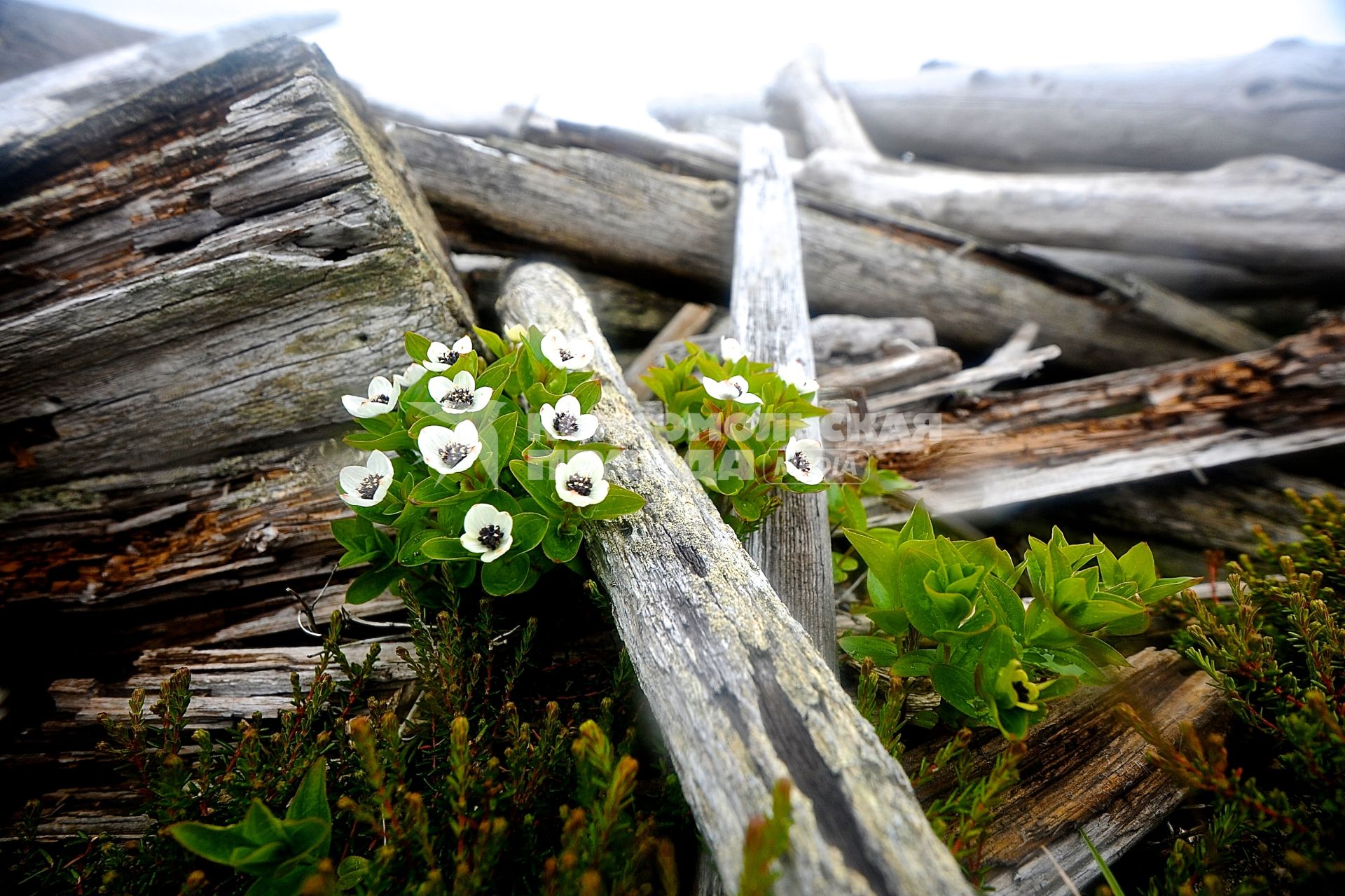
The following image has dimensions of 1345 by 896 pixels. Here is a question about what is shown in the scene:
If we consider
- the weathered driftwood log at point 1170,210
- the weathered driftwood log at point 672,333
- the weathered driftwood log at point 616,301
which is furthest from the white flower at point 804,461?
the weathered driftwood log at point 1170,210

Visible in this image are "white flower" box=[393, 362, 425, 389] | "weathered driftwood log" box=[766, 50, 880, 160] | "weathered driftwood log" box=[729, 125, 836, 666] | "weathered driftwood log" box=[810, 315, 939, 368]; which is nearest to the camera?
"white flower" box=[393, 362, 425, 389]

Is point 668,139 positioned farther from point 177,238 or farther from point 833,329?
point 177,238

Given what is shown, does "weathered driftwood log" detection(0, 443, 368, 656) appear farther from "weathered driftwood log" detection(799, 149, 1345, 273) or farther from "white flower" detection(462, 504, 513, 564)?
"weathered driftwood log" detection(799, 149, 1345, 273)

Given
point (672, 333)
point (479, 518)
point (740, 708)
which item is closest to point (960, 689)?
point (740, 708)

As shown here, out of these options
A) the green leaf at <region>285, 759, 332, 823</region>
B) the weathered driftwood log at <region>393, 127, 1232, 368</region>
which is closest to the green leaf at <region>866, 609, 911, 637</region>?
the green leaf at <region>285, 759, 332, 823</region>

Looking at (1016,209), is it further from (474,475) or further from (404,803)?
(404,803)

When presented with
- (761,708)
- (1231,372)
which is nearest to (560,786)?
(761,708)
